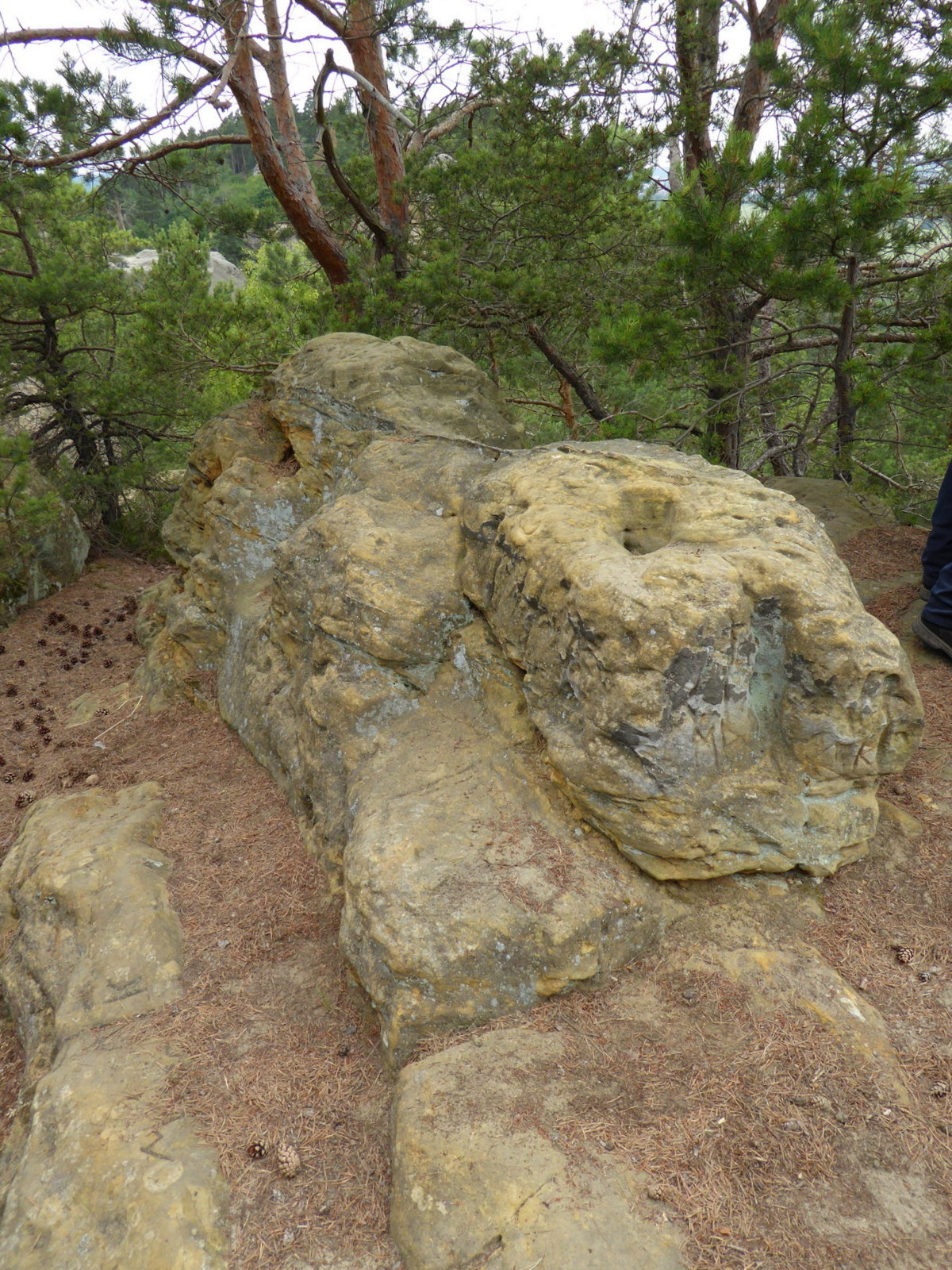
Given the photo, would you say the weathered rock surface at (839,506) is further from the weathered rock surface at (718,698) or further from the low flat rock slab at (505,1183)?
the low flat rock slab at (505,1183)

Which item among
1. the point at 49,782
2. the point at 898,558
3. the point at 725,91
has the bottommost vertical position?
the point at 49,782

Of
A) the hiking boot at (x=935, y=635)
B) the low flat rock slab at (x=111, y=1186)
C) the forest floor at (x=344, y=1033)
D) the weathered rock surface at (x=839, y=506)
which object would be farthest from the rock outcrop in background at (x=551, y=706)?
the weathered rock surface at (x=839, y=506)

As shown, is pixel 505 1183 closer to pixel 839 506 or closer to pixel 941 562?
pixel 941 562

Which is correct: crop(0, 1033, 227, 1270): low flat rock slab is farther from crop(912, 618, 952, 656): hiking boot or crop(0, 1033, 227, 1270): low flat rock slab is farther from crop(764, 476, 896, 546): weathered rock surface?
crop(764, 476, 896, 546): weathered rock surface

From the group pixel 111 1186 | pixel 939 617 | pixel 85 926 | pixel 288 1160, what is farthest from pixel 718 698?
pixel 85 926

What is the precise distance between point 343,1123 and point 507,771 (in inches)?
64.3

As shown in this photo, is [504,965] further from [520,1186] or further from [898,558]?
[898,558]

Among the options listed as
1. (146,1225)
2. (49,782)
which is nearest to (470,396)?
(49,782)

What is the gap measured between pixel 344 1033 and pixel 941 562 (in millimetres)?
4745

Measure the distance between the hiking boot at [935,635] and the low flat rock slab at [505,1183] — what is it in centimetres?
382

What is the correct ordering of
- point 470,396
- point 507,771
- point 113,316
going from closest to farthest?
point 507,771
point 470,396
point 113,316

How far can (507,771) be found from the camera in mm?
3844

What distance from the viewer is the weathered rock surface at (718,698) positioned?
3.26m

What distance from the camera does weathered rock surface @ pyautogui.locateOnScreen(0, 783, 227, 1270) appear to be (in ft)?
8.40
